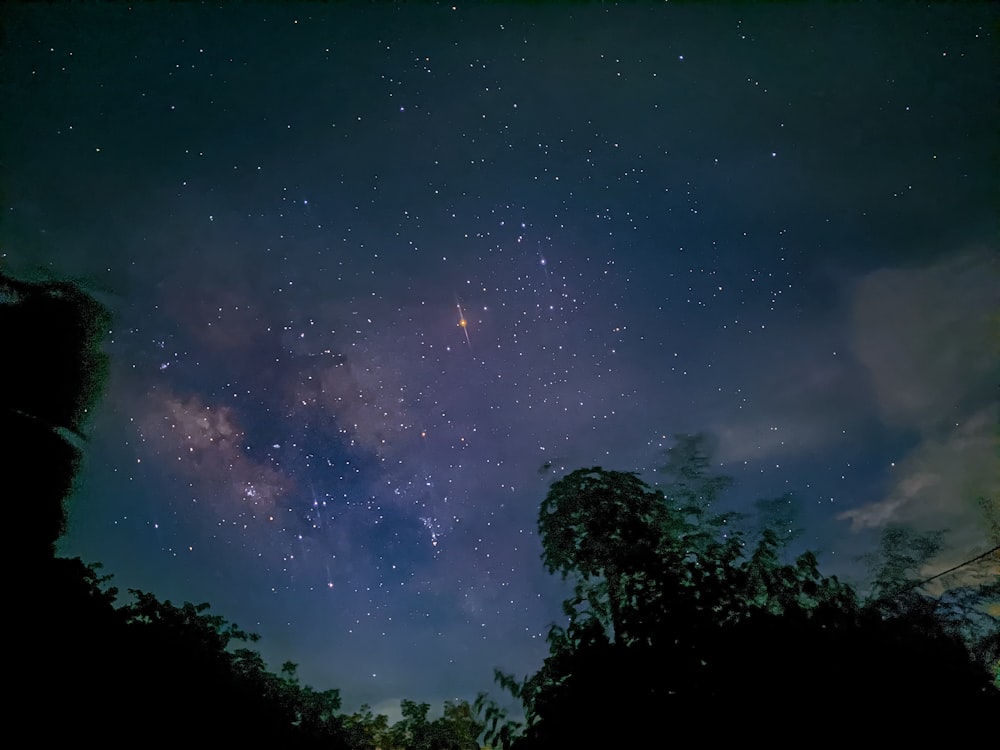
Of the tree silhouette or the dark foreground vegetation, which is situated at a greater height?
the tree silhouette

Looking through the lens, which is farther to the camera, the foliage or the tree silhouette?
the tree silhouette

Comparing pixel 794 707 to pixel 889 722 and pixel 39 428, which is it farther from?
pixel 39 428

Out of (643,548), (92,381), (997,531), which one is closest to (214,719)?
(643,548)

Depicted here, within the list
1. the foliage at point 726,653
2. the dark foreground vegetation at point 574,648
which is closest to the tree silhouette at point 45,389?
the dark foreground vegetation at point 574,648

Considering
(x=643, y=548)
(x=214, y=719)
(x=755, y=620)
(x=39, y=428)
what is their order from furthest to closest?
(x=39, y=428) < (x=214, y=719) < (x=643, y=548) < (x=755, y=620)

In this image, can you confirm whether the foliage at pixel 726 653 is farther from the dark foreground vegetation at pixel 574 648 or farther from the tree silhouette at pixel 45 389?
the tree silhouette at pixel 45 389

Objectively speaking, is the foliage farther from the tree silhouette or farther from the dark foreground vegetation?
the tree silhouette

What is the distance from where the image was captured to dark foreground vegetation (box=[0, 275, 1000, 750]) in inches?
177

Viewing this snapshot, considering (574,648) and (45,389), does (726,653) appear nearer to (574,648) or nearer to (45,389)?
(574,648)

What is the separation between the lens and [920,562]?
105 feet

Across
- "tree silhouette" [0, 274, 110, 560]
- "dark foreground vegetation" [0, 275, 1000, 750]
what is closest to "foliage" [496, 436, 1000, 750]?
"dark foreground vegetation" [0, 275, 1000, 750]

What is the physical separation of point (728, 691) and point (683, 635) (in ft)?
2.34

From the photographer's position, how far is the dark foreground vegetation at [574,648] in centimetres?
449

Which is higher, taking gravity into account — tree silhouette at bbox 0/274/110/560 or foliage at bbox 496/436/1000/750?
tree silhouette at bbox 0/274/110/560
